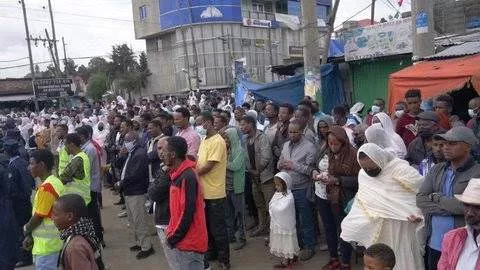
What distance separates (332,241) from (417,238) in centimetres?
140

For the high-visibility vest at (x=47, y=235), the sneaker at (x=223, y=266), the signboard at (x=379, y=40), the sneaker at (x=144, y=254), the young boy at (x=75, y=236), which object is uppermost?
the signboard at (x=379, y=40)

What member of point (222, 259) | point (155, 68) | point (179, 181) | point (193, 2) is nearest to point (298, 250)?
point (222, 259)

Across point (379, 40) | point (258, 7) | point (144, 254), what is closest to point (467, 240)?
point (144, 254)

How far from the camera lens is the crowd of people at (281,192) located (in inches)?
127

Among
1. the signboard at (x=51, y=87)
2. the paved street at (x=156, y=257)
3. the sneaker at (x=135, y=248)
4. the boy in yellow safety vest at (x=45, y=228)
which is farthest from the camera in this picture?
the signboard at (x=51, y=87)

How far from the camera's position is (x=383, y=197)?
154 inches

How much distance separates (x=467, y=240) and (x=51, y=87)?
95.3ft

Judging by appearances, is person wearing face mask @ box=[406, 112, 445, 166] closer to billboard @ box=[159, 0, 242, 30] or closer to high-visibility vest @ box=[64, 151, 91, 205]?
high-visibility vest @ box=[64, 151, 91, 205]

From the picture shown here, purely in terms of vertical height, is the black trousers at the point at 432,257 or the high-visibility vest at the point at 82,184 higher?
the high-visibility vest at the point at 82,184

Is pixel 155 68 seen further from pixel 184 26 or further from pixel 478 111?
pixel 478 111

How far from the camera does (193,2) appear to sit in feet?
150

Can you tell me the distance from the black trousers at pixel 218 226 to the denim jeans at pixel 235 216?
678 mm

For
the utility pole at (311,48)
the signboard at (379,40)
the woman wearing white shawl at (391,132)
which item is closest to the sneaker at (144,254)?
the woman wearing white shawl at (391,132)

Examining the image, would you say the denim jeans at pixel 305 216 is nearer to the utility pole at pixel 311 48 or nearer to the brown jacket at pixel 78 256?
the brown jacket at pixel 78 256
